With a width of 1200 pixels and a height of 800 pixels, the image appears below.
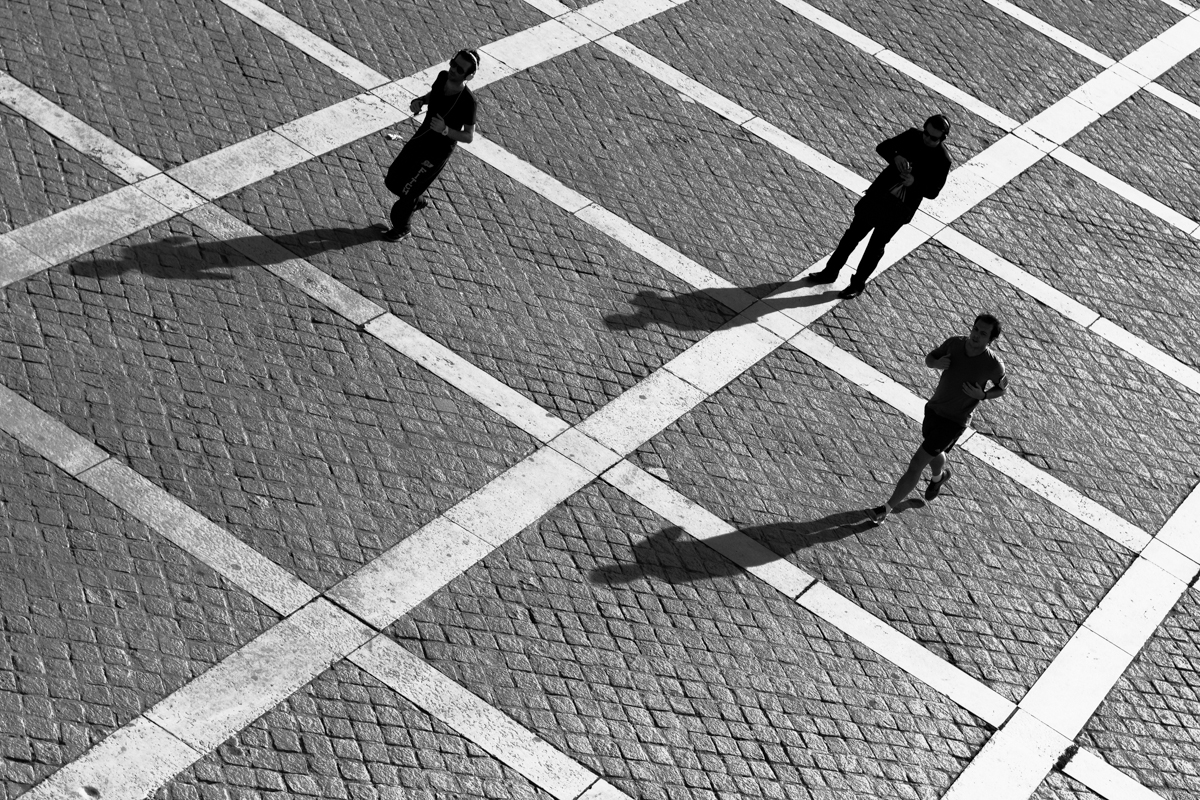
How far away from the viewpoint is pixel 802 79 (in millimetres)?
13734

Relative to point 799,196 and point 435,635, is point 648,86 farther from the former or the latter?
point 435,635

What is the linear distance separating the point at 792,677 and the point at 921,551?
1.61 meters

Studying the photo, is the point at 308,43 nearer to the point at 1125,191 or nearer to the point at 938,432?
the point at 938,432

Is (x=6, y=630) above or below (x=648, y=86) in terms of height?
below

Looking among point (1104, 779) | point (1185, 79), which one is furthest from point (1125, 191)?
point (1104, 779)

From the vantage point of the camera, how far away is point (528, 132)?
11.7 metres

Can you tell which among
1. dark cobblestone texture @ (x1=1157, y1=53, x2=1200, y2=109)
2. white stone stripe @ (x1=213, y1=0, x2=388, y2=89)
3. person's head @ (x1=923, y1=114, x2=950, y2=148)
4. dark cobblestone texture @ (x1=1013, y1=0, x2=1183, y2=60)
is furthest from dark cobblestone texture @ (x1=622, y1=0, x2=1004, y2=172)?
dark cobblestone texture @ (x1=1157, y1=53, x2=1200, y2=109)

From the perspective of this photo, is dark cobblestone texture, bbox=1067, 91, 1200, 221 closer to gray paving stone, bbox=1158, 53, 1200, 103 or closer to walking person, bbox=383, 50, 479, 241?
gray paving stone, bbox=1158, 53, 1200, 103

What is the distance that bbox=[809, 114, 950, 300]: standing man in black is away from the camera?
33.1ft

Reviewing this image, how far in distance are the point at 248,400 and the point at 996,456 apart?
513 centimetres

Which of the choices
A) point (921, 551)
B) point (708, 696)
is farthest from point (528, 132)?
point (708, 696)

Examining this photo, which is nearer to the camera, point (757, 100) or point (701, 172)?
point (701, 172)

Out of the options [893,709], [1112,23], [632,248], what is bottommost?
[893,709]

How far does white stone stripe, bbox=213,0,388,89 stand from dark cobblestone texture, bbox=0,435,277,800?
207 inches
